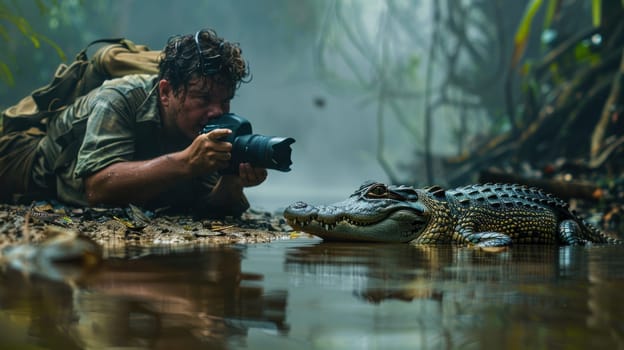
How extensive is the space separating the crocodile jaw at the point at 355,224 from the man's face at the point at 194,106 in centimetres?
138

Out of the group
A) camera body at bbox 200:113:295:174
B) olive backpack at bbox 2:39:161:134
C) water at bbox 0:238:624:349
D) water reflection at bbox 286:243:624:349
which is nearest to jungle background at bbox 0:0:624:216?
olive backpack at bbox 2:39:161:134

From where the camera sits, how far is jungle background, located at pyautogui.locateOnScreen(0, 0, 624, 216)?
21.9 feet

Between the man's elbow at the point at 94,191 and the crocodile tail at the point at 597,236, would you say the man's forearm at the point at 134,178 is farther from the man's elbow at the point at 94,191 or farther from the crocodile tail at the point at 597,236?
the crocodile tail at the point at 597,236

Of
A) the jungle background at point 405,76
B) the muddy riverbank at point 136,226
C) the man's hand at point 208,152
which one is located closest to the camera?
the muddy riverbank at point 136,226

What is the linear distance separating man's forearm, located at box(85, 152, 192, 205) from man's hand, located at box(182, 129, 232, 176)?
0.06 m

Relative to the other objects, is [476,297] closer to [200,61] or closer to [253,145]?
[253,145]

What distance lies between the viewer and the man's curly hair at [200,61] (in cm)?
409

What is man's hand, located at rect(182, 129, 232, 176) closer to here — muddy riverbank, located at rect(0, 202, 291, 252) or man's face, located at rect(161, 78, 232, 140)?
muddy riverbank, located at rect(0, 202, 291, 252)

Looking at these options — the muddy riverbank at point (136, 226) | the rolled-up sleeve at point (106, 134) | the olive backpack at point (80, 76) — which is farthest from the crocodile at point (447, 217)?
the olive backpack at point (80, 76)

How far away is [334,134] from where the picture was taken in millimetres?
15352

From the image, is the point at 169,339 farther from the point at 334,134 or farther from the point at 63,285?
the point at 334,134

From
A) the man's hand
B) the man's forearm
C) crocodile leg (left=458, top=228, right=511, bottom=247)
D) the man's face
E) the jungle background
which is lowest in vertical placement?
crocodile leg (left=458, top=228, right=511, bottom=247)

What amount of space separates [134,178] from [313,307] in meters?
2.84

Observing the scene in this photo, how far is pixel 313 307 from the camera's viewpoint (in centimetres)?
115
